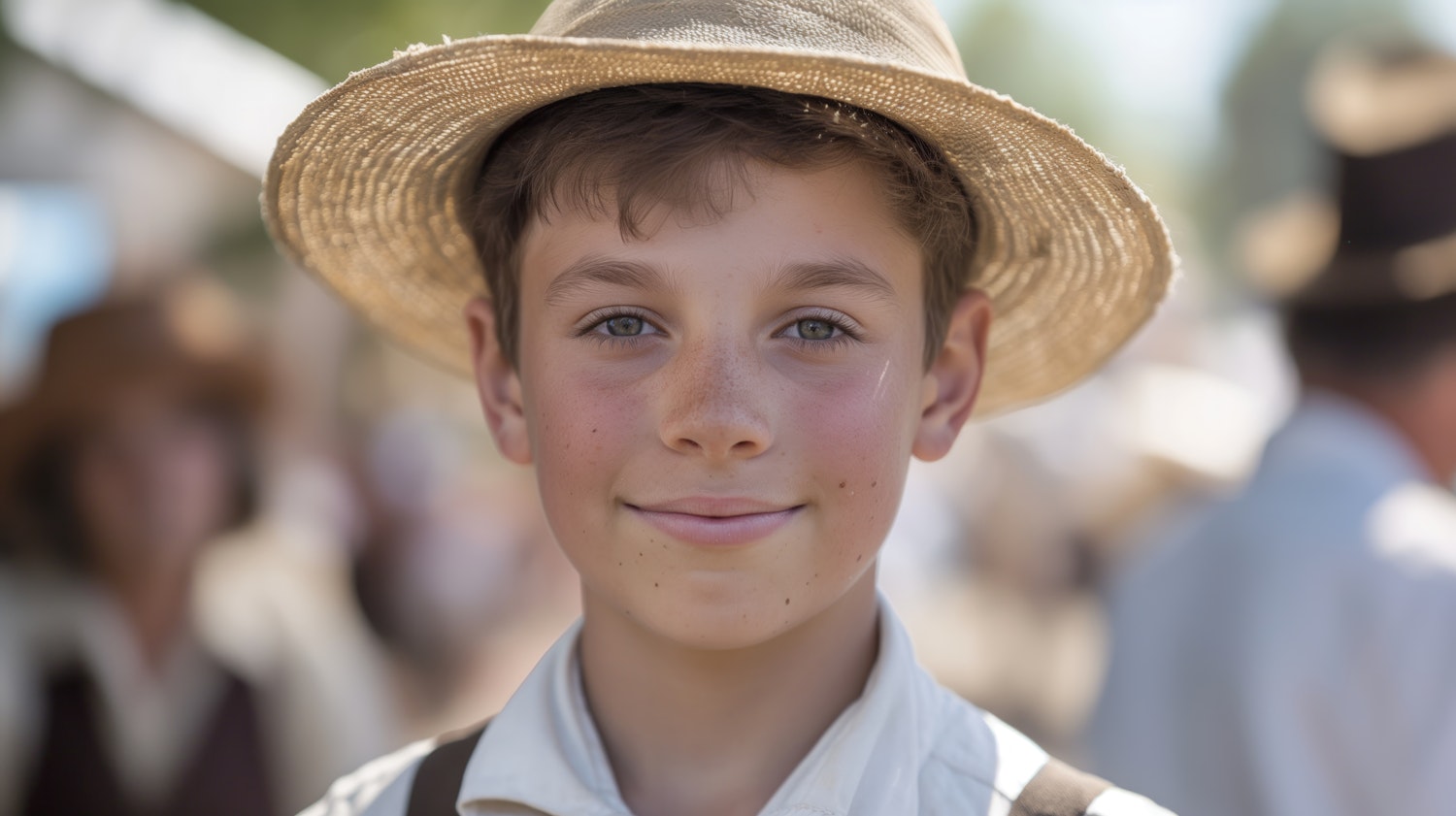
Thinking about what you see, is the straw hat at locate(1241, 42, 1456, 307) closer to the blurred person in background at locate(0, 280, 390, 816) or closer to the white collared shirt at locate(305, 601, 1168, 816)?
the white collared shirt at locate(305, 601, 1168, 816)

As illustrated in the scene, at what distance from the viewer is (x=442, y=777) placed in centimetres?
188

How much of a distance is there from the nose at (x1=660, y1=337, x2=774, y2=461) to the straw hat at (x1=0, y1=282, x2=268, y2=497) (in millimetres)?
2609

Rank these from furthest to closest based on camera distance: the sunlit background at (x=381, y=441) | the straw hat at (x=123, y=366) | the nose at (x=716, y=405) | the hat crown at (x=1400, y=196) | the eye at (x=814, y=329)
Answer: the sunlit background at (x=381, y=441) → the straw hat at (x=123, y=366) → the hat crown at (x=1400, y=196) → the eye at (x=814, y=329) → the nose at (x=716, y=405)

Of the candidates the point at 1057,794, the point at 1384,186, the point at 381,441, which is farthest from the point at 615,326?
the point at 381,441

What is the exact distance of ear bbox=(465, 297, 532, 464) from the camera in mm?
1942

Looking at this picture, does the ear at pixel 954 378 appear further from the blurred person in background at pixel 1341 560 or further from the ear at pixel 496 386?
the blurred person in background at pixel 1341 560

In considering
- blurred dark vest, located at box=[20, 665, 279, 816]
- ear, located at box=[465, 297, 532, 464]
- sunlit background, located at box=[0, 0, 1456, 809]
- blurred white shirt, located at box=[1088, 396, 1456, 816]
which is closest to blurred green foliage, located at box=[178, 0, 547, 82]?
sunlit background, located at box=[0, 0, 1456, 809]

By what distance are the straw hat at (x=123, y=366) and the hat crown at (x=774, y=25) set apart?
2.42m

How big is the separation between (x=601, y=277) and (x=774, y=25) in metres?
0.37

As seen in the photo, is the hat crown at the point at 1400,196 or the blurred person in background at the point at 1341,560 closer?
the blurred person in background at the point at 1341,560

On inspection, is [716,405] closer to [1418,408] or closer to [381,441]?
[1418,408]

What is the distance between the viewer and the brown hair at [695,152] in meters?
1.66

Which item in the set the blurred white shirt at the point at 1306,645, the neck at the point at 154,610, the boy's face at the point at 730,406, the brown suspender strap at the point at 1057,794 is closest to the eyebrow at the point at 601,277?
the boy's face at the point at 730,406

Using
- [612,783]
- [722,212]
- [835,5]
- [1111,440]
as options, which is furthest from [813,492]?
[1111,440]
